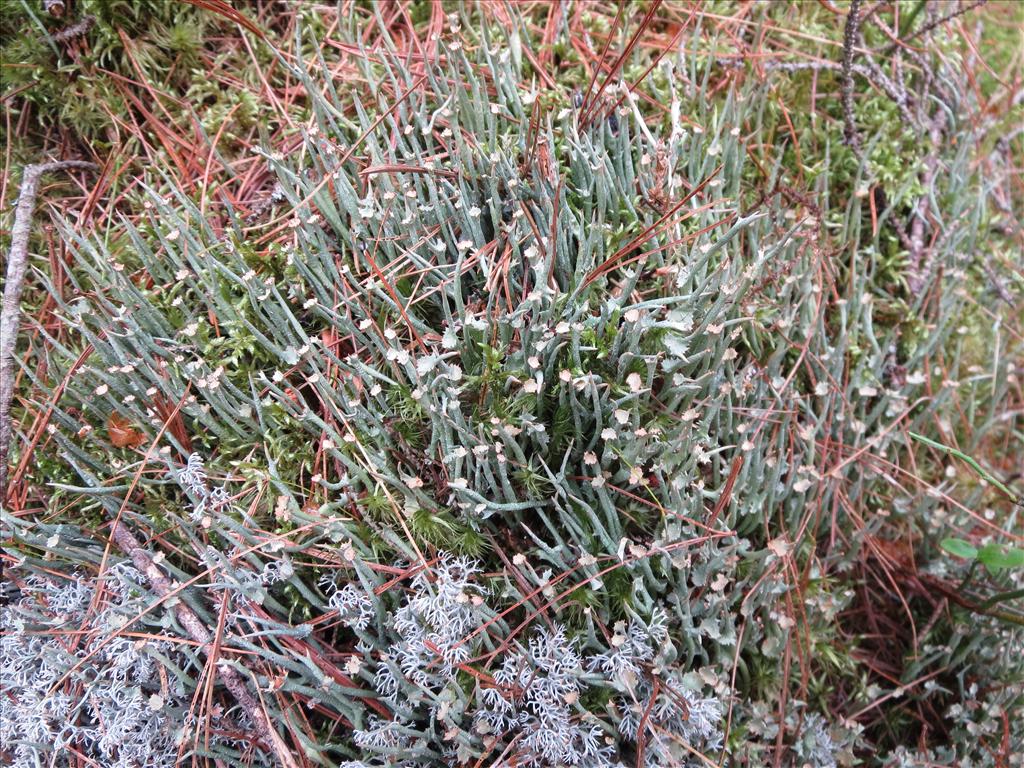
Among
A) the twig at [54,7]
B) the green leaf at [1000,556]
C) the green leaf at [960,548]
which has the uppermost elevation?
the twig at [54,7]

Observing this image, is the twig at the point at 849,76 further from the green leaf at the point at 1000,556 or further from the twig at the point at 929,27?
the green leaf at the point at 1000,556

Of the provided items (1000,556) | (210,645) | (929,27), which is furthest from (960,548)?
(210,645)

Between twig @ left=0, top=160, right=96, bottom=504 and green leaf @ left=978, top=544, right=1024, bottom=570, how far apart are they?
96.5 inches

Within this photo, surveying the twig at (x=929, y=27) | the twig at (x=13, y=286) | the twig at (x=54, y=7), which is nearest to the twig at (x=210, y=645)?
the twig at (x=13, y=286)

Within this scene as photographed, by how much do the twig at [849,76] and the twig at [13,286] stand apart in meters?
2.29

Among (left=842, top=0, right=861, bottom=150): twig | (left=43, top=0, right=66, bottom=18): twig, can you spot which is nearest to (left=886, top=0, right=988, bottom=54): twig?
(left=842, top=0, right=861, bottom=150): twig

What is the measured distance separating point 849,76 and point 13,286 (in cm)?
246

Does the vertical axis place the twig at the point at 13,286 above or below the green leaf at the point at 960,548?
above

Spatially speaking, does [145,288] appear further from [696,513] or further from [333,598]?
[696,513]

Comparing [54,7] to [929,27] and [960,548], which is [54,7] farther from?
[960,548]

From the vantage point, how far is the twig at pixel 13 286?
6.26 ft

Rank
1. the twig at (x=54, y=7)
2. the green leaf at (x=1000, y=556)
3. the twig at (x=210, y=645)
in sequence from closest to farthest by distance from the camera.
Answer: the twig at (x=210, y=645)
the green leaf at (x=1000, y=556)
the twig at (x=54, y=7)

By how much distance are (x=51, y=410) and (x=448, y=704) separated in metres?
1.23

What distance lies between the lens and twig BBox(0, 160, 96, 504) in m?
1.91
